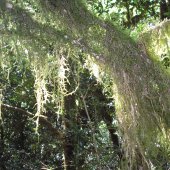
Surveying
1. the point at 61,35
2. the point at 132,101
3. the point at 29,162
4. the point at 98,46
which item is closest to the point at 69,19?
the point at 61,35

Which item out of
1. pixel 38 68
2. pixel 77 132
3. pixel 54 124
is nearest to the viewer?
pixel 38 68

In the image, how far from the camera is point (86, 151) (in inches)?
148

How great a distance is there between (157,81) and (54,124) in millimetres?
2186

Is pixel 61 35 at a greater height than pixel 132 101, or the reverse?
pixel 61 35

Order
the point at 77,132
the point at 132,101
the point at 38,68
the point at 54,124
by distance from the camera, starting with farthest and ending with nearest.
A: the point at 54,124 → the point at 77,132 → the point at 38,68 → the point at 132,101

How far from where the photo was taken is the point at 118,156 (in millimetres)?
3697

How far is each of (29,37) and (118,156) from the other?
2177 millimetres

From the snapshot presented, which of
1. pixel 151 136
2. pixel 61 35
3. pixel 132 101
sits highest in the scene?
pixel 61 35

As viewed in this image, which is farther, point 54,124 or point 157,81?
point 54,124

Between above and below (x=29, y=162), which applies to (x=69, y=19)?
above

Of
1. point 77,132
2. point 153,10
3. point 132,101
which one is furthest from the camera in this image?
point 153,10

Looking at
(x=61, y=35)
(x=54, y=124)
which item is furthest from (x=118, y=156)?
(x=61, y=35)

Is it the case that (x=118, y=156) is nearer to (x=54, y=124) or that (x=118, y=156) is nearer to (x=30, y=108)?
(x=54, y=124)

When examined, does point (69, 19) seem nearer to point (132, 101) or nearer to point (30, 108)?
point (132, 101)
